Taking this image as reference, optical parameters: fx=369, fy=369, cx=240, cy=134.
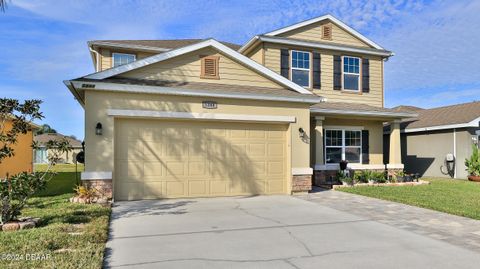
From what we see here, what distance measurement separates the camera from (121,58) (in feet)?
51.7

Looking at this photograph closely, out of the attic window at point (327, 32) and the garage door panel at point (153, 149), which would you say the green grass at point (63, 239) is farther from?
the attic window at point (327, 32)

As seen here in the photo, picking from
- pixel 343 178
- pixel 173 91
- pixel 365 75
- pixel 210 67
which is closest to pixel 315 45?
pixel 365 75

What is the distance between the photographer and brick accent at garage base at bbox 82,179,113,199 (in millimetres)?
9680

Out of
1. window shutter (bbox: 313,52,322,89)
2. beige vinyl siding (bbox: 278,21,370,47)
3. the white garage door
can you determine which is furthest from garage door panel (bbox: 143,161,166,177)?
beige vinyl siding (bbox: 278,21,370,47)

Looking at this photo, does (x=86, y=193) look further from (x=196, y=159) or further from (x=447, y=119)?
(x=447, y=119)

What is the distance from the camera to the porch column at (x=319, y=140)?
14.5m

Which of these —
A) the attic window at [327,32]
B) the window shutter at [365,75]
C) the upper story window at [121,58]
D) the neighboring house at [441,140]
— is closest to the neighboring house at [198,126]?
the window shutter at [365,75]

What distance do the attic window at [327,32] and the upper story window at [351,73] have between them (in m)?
1.19

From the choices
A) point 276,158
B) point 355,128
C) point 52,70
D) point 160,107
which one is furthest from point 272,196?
point 52,70

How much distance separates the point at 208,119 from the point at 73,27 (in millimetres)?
8683

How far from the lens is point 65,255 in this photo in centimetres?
505

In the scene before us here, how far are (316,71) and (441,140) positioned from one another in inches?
311

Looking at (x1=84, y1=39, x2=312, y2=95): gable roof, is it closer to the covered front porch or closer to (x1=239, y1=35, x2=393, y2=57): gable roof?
the covered front porch

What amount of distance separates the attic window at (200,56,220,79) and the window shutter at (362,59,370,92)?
8303 mm
